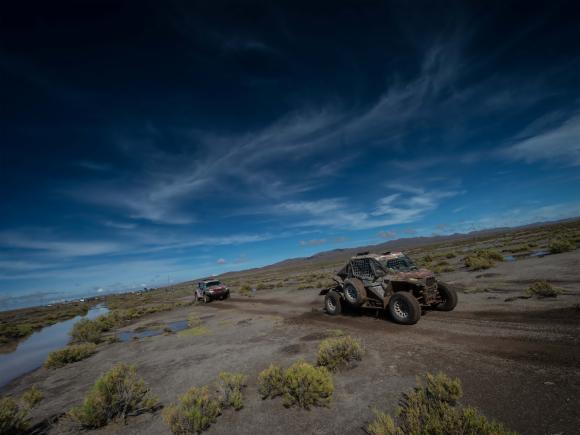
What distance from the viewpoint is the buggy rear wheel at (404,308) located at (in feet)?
27.0

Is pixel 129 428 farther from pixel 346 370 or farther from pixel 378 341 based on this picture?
pixel 378 341

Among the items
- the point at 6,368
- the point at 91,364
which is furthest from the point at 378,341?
the point at 6,368

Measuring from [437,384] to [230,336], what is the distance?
8537mm

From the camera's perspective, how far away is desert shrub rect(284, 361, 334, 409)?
4.79 metres

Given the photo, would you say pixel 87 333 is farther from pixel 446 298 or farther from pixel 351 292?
pixel 446 298

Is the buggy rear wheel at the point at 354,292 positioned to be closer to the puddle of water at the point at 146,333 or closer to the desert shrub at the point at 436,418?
the desert shrub at the point at 436,418

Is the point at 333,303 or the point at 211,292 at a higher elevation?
the point at 211,292

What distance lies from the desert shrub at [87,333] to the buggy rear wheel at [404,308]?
49.9 feet

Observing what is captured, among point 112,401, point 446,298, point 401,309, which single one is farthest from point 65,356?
point 446,298

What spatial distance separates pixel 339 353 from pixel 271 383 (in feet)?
5.84

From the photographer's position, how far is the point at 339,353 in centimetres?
627

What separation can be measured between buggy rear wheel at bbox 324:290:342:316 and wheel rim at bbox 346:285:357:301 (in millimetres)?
1058

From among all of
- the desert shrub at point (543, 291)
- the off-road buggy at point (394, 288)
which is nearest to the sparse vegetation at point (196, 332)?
the off-road buggy at point (394, 288)

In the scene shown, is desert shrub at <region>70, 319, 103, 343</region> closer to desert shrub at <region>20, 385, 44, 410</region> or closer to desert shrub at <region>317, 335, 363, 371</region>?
desert shrub at <region>20, 385, 44, 410</region>
